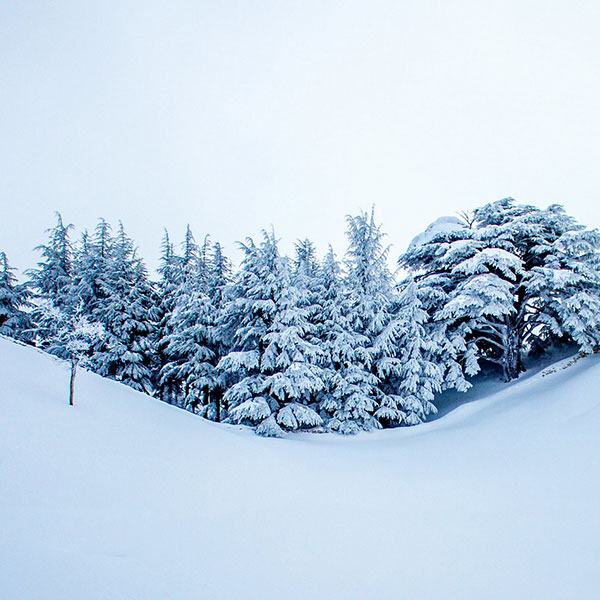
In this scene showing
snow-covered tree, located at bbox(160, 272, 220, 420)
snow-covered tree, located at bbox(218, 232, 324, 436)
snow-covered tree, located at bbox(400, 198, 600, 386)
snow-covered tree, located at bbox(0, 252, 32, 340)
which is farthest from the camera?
snow-covered tree, located at bbox(0, 252, 32, 340)

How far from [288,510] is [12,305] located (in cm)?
2393

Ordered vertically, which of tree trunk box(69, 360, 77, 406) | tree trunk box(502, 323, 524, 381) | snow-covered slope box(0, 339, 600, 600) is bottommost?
snow-covered slope box(0, 339, 600, 600)

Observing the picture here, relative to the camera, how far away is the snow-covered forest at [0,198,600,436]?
13.7 meters

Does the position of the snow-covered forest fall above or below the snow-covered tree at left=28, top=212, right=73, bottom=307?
below

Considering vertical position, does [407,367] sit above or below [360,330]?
below

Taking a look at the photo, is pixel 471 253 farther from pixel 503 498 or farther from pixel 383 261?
pixel 503 498

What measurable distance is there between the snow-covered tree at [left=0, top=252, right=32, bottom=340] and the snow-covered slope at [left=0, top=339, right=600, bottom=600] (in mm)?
12462

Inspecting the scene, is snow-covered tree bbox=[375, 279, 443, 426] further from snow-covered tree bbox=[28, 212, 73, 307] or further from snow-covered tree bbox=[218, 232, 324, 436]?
snow-covered tree bbox=[28, 212, 73, 307]

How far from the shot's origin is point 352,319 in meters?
15.6


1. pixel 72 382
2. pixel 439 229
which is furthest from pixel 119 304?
pixel 439 229

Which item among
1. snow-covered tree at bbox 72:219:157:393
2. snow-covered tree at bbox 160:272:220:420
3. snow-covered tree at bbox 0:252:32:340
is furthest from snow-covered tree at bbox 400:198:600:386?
snow-covered tree at bbox 0:252:32:340

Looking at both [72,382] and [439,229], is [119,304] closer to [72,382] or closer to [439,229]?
[72,382]

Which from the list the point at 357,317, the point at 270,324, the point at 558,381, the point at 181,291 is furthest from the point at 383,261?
the point at 181,291

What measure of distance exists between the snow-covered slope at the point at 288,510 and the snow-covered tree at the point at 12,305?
12.5m
